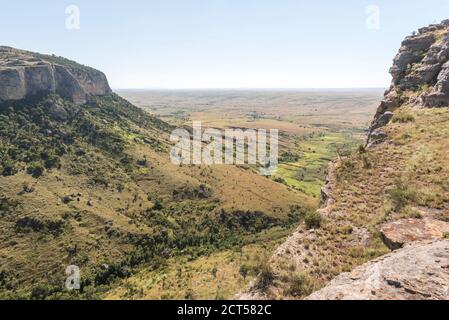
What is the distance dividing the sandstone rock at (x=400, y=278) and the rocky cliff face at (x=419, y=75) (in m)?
16.0

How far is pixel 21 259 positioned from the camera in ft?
238

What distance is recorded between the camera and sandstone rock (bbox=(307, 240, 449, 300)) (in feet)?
39.8

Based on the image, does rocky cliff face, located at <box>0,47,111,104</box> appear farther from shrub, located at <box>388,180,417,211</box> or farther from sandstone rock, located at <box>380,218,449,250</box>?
sandstone rock, located at <box>380,218,449,250</box>

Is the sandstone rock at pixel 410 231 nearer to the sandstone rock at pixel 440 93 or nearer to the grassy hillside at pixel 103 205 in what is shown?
the sandstone rock at pixel 440 93

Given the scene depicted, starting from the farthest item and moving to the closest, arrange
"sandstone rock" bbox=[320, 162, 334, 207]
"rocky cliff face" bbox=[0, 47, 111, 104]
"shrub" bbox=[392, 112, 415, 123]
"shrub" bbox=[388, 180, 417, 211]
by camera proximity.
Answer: "rocky cliff face" bbox=[0, 47, 111, 104] → "shrub" bbox=[392, 112, 415, 123] → "sandstone rock" bbox=[320, 162, 334, 207] → "shrub" bbox=[388, 180, 417, 211]

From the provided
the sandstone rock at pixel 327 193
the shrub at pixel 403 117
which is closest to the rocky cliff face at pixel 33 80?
the sandstone rock at pixel 327 193

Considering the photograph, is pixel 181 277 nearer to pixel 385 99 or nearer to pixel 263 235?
pixel 263 235

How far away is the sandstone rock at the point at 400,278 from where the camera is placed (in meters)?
12.1

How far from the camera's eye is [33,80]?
138 metres

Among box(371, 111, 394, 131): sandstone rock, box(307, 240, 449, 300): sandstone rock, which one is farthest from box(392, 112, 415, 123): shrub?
box(307, 240, 449, 300): sandstone rock

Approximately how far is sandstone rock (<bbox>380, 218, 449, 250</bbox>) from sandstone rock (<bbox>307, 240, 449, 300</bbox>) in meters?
1.18
